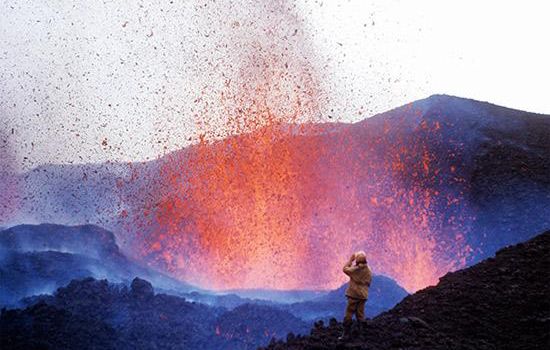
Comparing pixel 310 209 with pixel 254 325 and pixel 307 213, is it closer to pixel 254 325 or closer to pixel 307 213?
pixel 307 213

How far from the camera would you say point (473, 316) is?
867 cm

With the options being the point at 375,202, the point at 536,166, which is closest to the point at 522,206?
the point at 536,166

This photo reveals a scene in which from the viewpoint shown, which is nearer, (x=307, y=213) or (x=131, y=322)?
(x=131, y=322)

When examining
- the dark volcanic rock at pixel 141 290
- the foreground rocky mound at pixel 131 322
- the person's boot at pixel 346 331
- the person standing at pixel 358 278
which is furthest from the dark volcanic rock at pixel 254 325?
the person standing at pixel 358 278

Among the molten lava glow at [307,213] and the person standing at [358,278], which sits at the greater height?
the molten lava glow at [307,213]

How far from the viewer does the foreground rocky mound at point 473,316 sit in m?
7.79

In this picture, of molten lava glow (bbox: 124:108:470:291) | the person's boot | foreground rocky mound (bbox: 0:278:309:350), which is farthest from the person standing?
molten lava glow (bbox: 124:108:470:291)

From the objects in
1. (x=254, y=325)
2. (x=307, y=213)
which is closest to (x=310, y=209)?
(x=307, y=213)

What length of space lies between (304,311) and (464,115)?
1535cm

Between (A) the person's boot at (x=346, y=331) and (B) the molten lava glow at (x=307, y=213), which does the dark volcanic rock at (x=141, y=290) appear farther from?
(A) the person's boot at (x=346, y=331)

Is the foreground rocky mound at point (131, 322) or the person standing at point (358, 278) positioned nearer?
the person standing at point (358, 278)

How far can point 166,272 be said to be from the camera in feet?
72.1

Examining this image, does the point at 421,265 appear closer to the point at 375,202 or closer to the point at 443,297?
the point at 375,202

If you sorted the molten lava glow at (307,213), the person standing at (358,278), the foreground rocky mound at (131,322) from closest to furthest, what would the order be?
the person standing at (358,278) → the foreground rocky mound at (131,322) → the molten lava glow at (307,213)
